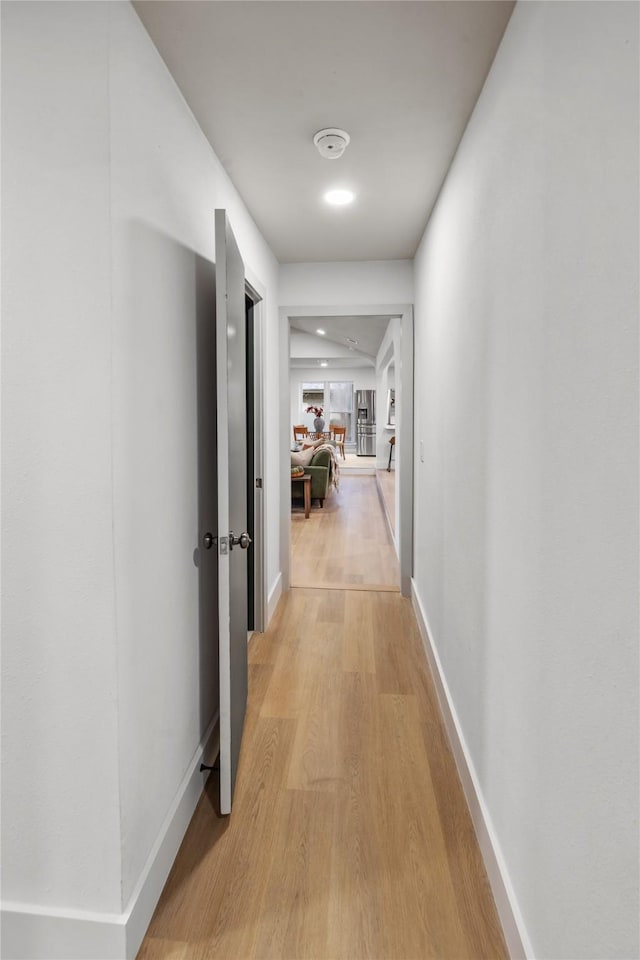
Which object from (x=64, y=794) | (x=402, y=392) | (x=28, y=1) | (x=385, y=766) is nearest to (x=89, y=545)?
(x=64, y=794)

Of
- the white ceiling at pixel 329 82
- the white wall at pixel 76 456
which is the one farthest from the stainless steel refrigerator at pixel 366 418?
the white wall at pixel 76 456

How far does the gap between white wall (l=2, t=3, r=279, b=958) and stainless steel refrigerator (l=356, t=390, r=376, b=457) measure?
13.9m

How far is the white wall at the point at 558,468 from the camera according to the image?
32.0 inches

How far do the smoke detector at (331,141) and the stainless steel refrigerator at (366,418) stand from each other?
12.9 metres

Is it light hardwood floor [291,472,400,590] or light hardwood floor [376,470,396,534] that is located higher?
light hardwood floor [376,470,396,534]

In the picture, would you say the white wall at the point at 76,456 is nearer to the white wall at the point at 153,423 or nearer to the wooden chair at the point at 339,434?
the white wall at the point at 153,423

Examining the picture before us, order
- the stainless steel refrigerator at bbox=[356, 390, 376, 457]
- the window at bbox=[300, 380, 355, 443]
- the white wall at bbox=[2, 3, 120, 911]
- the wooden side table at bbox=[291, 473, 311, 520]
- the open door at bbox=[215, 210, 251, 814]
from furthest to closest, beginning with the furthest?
the window at bbox=[300, 380, 355, 443] < the stainless steel refrigerator at bbox=[356, 390, 376, 457] < the wooden side table at bbox=[291, 473, 311, 520] < the open door at bbox=[215, 210, 251, 814] < the white wall at bbox=[2, 3, 120, 911]

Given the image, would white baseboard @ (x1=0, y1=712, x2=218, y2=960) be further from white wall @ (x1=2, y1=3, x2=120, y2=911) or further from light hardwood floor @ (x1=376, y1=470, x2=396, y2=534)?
light hardwood floor @ (x1=376, y1=470, x2=396, y2=534)

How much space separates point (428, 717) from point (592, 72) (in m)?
2.32

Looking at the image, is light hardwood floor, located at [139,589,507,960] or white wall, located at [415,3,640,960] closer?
white wall, located at [415,3,640,960]

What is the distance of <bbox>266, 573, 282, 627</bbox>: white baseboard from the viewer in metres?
3.57

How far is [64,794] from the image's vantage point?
1.34 m

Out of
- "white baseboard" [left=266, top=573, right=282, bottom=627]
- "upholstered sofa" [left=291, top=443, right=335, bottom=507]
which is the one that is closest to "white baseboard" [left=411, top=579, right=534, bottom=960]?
"white baseboard" [left=266, top=573, right=282, bottom=627]

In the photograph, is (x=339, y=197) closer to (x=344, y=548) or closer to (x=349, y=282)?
(x=349, y=282)
